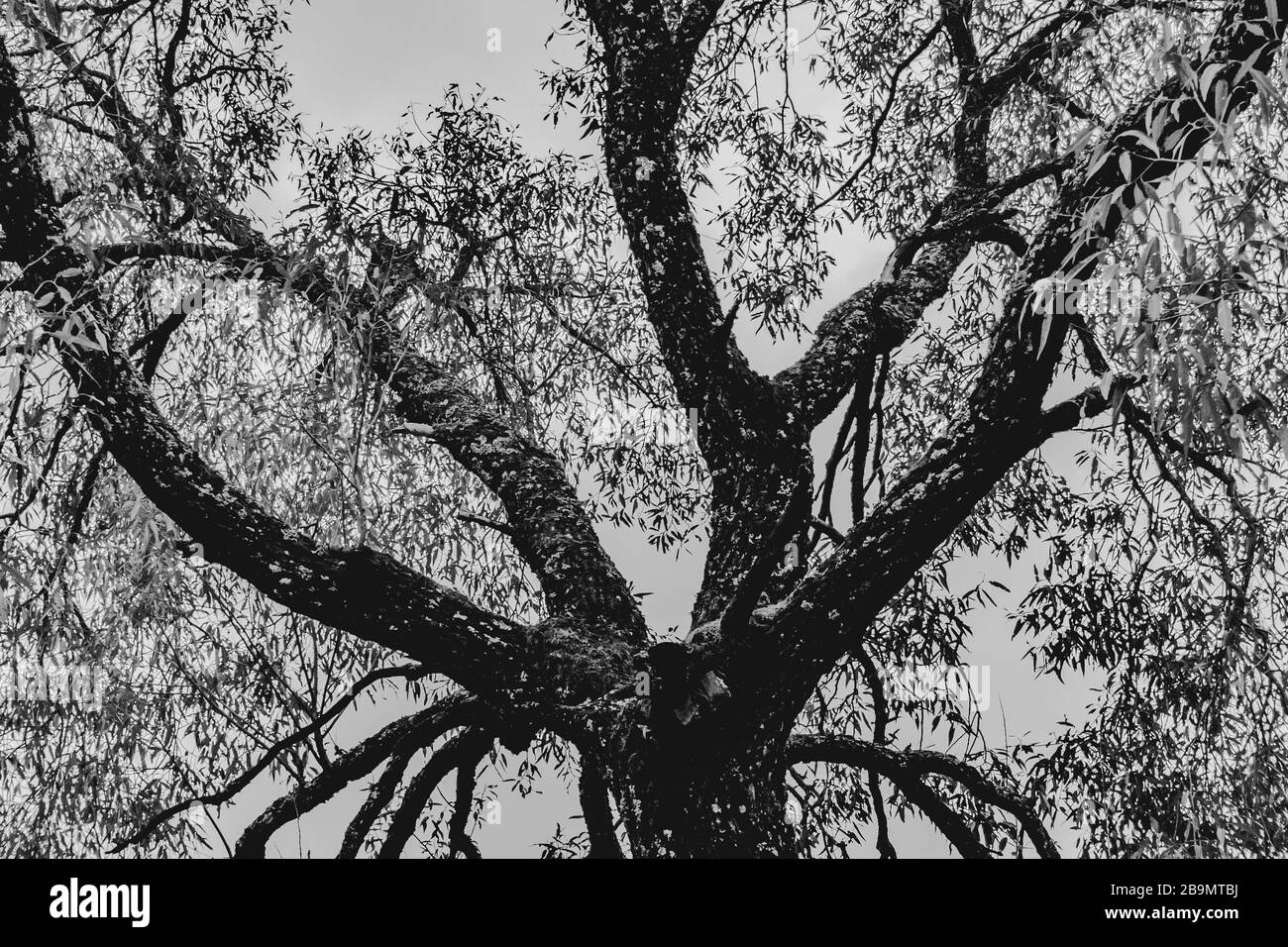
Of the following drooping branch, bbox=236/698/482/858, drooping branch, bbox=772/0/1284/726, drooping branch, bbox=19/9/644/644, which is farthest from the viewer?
drooping branch, bbox=19/9/644/644

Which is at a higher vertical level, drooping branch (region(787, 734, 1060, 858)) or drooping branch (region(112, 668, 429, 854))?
drooping branch (region(112, 668, 429, 854))

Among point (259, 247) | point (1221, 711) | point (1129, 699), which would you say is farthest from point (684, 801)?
point (259, 247)

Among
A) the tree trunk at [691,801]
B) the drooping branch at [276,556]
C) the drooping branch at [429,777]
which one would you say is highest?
the drooping branch at [276,556]

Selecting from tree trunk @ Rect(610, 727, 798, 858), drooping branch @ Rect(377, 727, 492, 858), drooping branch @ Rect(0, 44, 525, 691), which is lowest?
tree trunk @ Rect(610, 727, 798, 858)

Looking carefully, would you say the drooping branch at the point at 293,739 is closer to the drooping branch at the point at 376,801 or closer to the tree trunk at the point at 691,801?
the drooping branch at the point at 376,801

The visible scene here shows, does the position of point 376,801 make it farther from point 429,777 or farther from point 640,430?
point 640,430

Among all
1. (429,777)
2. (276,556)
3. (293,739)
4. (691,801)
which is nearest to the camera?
(691,801)

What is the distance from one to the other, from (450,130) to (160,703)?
2873 millimetres

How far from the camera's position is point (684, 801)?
292 centimetres

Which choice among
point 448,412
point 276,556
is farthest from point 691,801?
point 448,412

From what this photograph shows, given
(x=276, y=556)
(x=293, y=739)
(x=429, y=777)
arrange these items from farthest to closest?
1. (x=429, y=777)
2. (x=293, y=739)
3. (x=276, y=556)

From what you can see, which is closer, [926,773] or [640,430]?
[926,773]

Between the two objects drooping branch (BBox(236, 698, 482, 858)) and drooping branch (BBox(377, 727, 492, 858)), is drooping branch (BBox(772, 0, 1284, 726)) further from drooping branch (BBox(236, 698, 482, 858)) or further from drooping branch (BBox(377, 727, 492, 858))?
drooping branch (BBox(377, 727, 492, 858))
